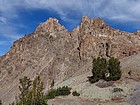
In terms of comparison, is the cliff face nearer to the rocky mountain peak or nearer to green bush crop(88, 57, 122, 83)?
the rocky mountain peak

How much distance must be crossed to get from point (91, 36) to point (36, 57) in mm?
31460

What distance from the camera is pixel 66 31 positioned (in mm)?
122812

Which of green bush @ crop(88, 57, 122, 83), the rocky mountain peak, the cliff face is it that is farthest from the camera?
the rocky mountain peak

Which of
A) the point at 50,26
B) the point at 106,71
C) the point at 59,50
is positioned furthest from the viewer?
the point at 50,26

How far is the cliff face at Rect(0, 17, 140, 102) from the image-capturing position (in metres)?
97.4

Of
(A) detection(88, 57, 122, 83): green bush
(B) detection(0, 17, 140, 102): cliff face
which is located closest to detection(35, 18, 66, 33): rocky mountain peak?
(B) detection(0, 17, 140, 102): cliff face

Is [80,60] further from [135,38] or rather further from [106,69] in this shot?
[106,69]

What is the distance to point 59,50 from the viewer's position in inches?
4412

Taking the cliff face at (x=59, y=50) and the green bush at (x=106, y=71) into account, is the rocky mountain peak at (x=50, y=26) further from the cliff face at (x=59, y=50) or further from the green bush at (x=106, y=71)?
the green bush at (x=106, y=71)

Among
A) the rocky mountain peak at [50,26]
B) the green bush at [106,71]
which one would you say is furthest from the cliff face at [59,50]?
the green bush at [106,71]

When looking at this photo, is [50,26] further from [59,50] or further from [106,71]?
[106,71]

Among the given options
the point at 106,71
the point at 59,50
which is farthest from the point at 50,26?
the point at 106,71

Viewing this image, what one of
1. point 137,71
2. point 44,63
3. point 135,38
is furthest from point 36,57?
point 137,71

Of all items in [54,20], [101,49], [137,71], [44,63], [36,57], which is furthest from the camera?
[54,20]
